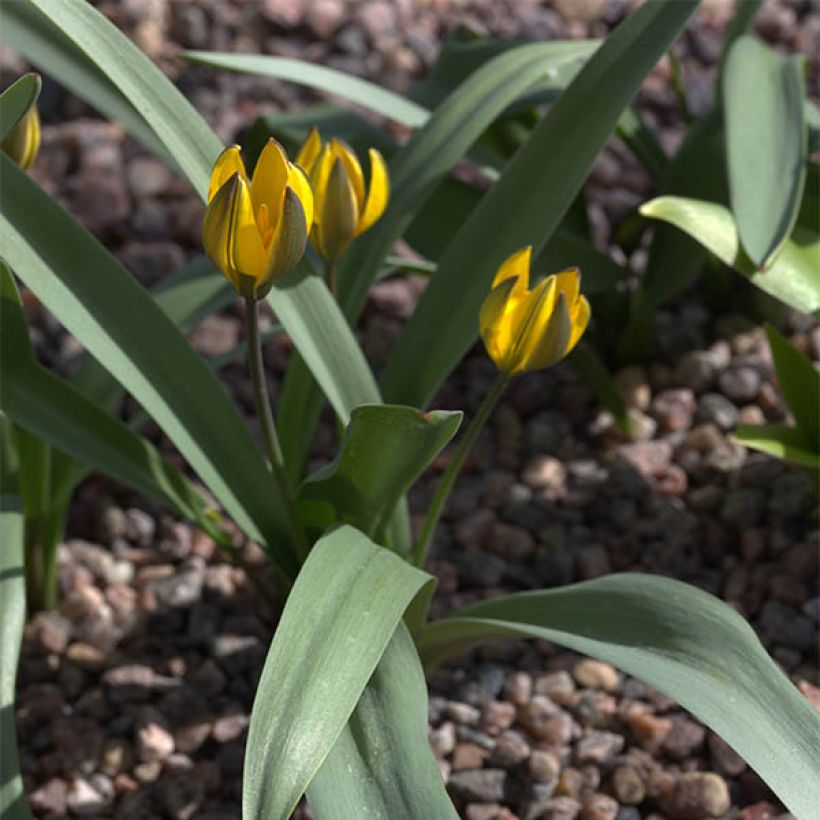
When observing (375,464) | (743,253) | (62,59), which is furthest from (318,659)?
(62,59)

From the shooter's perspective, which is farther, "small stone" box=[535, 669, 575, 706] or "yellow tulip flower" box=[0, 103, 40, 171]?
"small stone" box=[535, 669, 575, 706]

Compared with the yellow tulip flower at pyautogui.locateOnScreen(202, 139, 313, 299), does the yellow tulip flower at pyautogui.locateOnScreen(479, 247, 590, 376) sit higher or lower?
lower

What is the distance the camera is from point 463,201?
2.08 m

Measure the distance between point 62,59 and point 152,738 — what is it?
78 cm

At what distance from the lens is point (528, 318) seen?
1.34 m

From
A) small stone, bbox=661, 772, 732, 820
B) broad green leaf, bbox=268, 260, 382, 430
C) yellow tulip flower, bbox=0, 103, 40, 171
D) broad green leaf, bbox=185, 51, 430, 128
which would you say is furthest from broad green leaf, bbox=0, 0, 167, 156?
small stone, bbox=661, 772, 732, 820

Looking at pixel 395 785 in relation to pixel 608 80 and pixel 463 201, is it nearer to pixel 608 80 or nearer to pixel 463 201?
pixel 608 80

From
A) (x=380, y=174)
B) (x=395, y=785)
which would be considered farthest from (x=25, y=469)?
(x=395, y=785)

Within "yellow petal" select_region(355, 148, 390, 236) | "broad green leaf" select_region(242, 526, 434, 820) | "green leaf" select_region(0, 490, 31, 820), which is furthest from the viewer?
"yellow petal" select_region(355, 148, 390, 236)

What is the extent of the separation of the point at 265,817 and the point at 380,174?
0.66 metres

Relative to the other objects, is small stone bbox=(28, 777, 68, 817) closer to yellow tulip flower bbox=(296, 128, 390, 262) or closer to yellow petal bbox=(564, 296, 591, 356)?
yellow tulip flower bbox=(296, 128, 390, 262)

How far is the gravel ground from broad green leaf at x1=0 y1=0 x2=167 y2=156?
1.50 ft

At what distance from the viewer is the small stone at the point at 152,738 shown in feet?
5.54

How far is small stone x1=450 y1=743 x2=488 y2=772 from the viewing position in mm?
1675
